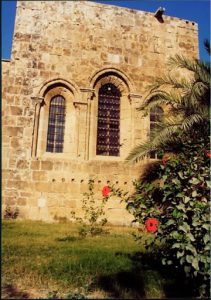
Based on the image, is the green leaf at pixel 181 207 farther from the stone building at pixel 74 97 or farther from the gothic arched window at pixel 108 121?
the gothic arched window at pixel 108 121

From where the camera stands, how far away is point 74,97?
10.3 m

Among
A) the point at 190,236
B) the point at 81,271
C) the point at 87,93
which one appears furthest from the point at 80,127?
the point at 190,236

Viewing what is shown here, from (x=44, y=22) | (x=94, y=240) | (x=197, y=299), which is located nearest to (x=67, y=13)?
(x=44, y=22)

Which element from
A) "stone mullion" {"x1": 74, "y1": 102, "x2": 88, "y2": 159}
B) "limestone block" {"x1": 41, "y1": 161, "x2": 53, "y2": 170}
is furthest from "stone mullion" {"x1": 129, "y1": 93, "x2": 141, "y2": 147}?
"limestone block" {"x1": 41, "y1": 161, "x2": 53, "y2": 170}

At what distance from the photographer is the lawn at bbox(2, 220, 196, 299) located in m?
3.73

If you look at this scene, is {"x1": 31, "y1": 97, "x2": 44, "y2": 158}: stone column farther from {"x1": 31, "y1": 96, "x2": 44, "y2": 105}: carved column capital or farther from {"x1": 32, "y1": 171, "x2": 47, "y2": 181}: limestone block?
{"x1": 32, "y1": 171, "x2": 47, "y2": 181}: limestone block

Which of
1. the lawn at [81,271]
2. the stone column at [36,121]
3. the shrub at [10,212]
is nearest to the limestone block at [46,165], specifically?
the stone column at [36,121]

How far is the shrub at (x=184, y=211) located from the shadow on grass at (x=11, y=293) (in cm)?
169

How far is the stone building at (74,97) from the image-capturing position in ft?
31.1

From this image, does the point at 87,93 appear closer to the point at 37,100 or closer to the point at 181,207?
the point at 37,100

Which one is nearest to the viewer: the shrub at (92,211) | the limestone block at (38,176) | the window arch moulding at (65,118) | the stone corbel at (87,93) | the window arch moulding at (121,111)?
the shrub at (92,211)

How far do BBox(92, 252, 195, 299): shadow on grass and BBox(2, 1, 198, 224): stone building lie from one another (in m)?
5.20

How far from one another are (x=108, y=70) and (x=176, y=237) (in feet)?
27.2

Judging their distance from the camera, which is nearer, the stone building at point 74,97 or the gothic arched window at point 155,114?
the stone building at point 74,97
